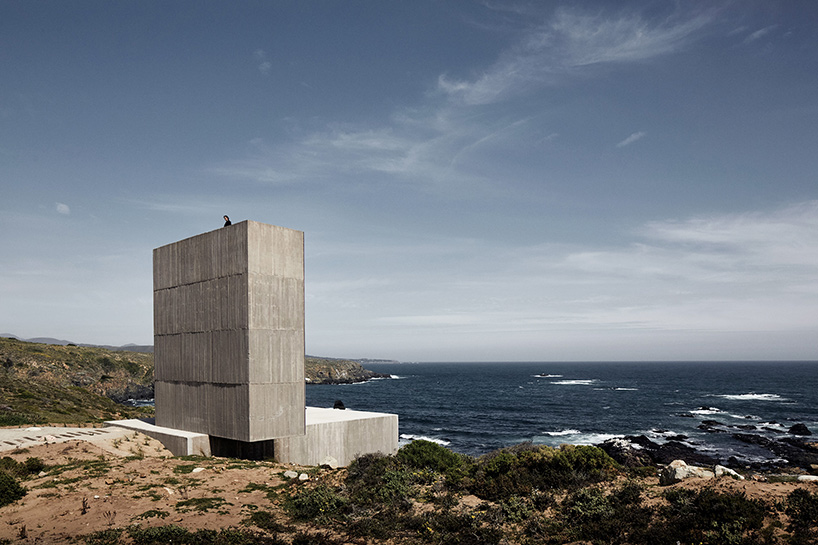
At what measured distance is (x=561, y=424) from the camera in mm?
58344

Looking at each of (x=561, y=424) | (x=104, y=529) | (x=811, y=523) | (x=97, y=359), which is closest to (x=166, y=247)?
(x=104, y=529)

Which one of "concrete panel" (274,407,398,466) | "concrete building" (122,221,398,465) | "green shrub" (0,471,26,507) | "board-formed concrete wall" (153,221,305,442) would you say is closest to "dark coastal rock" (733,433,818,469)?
"concrete panel" (274,407,398,466)

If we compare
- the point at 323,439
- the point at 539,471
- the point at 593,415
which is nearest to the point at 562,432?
the point at 593,415

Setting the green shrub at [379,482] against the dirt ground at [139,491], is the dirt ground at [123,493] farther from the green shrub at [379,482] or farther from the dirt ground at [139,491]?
the green shrub at [379,482]

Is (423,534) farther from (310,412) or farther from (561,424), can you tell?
(561,424)

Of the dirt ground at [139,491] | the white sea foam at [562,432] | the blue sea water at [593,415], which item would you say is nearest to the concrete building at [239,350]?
the dirt ground at [139,491]

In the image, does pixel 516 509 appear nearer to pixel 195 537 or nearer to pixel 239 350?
pixel 195 537

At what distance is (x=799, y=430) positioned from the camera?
5075 cm

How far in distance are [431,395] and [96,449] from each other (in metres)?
82.0

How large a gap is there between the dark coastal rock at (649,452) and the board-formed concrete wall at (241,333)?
25.5 m

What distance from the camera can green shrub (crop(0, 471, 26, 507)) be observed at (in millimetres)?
13477

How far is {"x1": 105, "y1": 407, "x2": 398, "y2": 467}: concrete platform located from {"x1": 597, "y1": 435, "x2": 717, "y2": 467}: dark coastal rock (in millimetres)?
18631

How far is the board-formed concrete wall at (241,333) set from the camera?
21.0m

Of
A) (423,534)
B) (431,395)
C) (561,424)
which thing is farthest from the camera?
(431,395)
